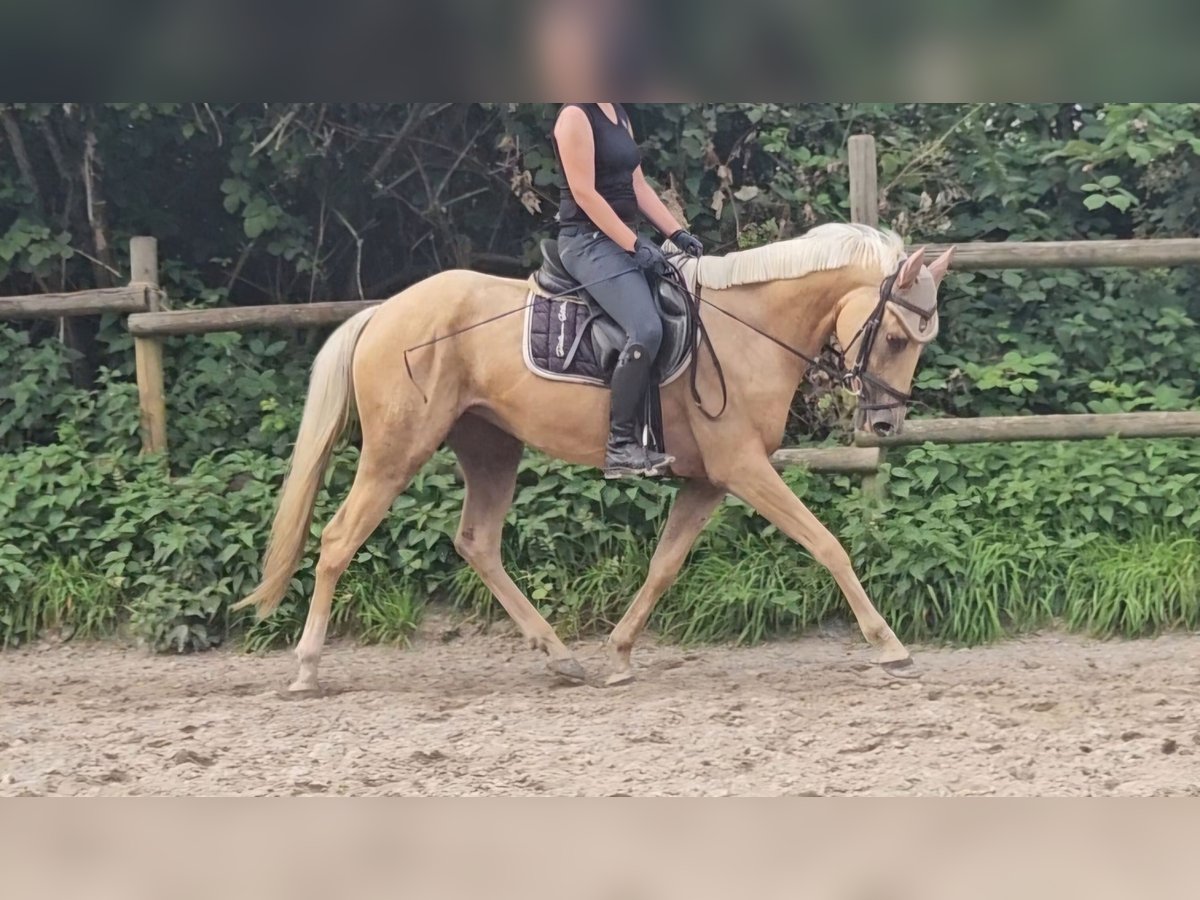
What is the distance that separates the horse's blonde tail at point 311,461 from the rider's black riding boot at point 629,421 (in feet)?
4.13

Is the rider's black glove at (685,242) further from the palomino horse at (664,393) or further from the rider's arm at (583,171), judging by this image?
the rider's arm at (583,171)

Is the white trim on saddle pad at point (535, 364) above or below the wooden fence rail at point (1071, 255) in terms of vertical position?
below

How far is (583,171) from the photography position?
196 inches

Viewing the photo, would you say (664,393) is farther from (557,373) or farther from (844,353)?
(844,353)

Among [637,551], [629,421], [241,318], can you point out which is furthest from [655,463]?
[241,318]

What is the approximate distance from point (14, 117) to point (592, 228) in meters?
4.59

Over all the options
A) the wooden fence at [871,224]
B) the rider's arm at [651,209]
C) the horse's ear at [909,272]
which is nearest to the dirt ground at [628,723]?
the wooden fence at [871,224]

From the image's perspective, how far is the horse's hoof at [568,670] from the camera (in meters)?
5.63

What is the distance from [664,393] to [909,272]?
3.77 feet

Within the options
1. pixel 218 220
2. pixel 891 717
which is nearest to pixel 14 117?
pixel 218 220

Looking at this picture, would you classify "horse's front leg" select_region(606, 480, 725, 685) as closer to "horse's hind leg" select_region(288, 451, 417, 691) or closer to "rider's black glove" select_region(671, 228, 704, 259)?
"rider's black glove" select_region(671, 228, 704, 259)

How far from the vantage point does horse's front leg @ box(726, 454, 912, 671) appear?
5.18 meters

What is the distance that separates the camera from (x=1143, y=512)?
6.59 metres

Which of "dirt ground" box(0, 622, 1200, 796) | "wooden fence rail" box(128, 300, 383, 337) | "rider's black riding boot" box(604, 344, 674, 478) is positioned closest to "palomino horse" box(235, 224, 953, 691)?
"rider's black riding boot" box(604, 344, 674, 478)
